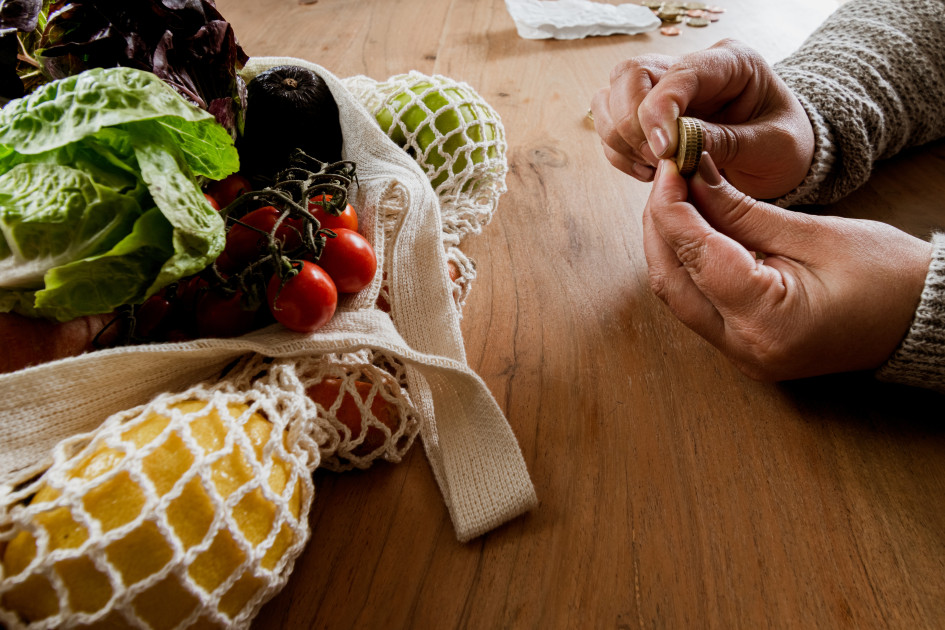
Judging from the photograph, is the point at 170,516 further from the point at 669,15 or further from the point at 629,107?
the point at 669,15

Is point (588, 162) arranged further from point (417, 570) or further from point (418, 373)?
point (417, 570)

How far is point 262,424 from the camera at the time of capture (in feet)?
1.30

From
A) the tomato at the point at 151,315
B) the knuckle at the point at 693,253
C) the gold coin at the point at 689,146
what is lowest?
the tomato at the point at 151,315

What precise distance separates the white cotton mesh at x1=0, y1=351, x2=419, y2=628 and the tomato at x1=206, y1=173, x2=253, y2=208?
271 millimetres

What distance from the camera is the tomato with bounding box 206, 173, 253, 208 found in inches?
24.4

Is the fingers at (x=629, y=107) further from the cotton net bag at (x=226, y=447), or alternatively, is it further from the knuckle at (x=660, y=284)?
the cotton net bag at (x=226, y=447)

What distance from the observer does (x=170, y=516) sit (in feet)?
1.07

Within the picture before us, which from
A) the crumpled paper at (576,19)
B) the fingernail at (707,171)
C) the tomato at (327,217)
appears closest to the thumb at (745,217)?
the fingernail at (707,171)

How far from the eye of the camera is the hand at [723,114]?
2.06 feet

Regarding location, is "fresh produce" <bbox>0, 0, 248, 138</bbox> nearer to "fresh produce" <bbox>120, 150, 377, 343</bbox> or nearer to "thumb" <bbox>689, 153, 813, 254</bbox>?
"fresh produce" <bbox>120, 150, 377, 343</bbox>

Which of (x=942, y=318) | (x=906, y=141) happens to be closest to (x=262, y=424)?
(x=942, y=318)

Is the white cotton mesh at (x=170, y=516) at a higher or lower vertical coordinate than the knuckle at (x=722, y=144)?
lower

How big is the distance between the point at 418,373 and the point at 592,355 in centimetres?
18

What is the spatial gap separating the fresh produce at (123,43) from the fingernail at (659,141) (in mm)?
458
